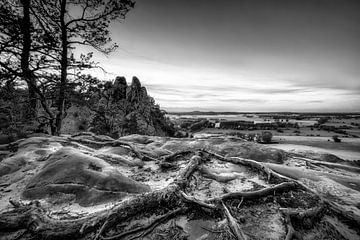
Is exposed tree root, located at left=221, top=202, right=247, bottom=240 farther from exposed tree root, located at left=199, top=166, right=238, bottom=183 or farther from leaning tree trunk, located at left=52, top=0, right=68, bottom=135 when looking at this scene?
leaning tree trunk, located at left=52, top=0, right=68, bottom=135

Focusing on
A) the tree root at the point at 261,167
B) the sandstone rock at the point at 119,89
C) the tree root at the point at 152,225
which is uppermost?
the sandstone rock at the point at 119,89

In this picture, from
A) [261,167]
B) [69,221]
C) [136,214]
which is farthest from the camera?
[261,167]

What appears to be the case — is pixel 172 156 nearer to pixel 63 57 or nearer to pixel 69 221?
pixel 69 221

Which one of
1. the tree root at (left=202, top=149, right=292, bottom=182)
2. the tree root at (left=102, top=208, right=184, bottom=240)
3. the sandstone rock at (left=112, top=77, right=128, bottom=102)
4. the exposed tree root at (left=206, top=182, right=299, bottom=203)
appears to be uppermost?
the sandstone rock at (left=112, top=77, right=128, bottom=102)

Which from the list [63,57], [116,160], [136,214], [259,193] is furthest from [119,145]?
[259,193]

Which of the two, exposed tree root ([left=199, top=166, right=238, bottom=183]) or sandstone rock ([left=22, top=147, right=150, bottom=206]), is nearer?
sandstone rock ([left=22, top=147, right=150, bottom=206])

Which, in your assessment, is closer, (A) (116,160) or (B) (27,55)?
(A) (116,160)

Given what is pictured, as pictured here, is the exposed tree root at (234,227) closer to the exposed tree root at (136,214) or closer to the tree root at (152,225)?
the exposed tree root at (136,214)

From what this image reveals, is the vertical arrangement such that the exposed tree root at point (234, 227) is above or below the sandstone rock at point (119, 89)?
below

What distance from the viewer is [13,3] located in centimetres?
1051

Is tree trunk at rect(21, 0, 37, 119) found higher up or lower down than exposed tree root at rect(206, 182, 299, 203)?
higher up

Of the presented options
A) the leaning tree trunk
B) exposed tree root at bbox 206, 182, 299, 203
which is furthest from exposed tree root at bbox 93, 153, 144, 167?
the leaning tree trunk

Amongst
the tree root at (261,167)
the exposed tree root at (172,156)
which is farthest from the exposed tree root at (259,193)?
the exposed tree root at (172,156)

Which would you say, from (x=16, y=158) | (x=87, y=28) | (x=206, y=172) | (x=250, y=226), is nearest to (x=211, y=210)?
(x=250, y=226)
